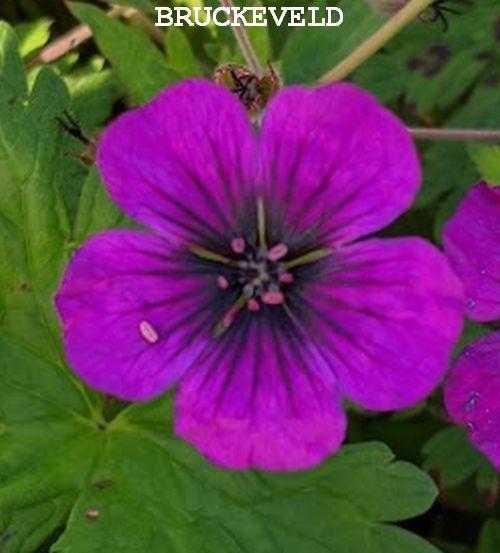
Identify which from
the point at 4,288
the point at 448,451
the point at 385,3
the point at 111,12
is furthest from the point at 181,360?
the point at 111,12

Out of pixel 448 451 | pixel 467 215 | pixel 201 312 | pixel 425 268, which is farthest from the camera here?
pixel 448 451

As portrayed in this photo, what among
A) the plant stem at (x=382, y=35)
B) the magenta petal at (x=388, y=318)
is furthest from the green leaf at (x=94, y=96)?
the magenta petal at (x=388, y=318)

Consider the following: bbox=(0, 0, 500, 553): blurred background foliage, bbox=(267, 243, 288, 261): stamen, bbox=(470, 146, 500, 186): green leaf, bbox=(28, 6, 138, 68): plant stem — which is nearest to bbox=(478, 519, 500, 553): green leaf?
bbox=(0, 0, 500, 553): blurred background foliage

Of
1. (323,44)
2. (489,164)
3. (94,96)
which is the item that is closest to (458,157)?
(323,44)

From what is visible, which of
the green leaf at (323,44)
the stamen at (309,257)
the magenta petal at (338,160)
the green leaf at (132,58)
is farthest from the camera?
the green leaf at (323,44)

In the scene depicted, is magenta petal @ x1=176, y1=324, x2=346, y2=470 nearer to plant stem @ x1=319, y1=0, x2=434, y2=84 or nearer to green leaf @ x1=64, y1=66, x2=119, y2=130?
plant stem @ x1=319, y1=0, x2=434, y2=84

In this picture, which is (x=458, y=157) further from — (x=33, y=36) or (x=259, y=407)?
(x=259, y=407)

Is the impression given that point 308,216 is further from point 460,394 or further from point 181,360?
point 460,394

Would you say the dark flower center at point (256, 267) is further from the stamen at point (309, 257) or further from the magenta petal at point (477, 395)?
the magenta petal at point (477, 395)
